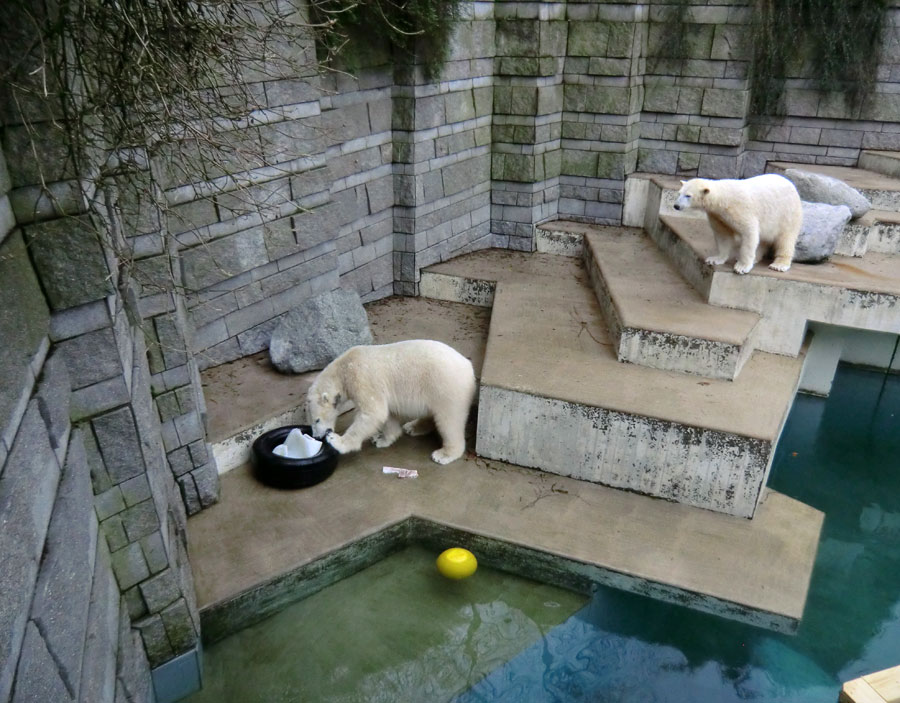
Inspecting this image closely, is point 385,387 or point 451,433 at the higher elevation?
point 385,387

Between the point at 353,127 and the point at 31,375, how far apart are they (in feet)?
14.5

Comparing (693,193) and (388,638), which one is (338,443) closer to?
(388,638)

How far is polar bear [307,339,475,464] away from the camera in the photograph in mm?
4336

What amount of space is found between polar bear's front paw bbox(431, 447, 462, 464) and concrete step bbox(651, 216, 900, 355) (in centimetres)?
253

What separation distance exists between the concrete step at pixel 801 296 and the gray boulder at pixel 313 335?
3.03 metres

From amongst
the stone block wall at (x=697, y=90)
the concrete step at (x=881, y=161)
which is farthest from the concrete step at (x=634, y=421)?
the concrete step at (x=881, y=161)

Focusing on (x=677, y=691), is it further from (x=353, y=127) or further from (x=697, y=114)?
(x=697, y=114)

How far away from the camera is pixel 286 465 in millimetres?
4246

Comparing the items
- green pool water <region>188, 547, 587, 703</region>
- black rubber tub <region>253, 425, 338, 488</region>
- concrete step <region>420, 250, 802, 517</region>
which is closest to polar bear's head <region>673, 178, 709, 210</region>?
concrete step <region>420, 250, 802, 517</region>

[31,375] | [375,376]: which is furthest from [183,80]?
[375,376]

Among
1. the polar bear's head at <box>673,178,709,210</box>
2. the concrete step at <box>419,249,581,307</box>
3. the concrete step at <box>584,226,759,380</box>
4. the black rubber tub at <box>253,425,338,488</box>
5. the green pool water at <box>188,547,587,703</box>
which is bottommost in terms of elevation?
the green pool water at <box>188,547,587,703</box>

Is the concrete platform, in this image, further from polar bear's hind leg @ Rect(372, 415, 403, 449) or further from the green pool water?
polar bear's hind leg @ Rect(372, 415, 403, 449)

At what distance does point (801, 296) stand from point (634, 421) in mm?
2060

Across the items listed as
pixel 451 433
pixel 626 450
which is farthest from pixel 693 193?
pixel 451 433
